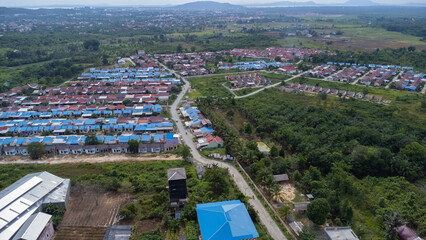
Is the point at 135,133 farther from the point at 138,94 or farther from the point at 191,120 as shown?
the point at 138,94

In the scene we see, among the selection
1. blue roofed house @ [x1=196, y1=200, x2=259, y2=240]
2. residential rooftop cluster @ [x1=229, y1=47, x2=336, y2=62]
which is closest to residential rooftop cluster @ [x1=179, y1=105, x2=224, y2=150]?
blue roofed house @ [x1=196, y1=200, x2=259, y2=240]

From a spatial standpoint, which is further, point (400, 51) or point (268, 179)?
point (400, 51)

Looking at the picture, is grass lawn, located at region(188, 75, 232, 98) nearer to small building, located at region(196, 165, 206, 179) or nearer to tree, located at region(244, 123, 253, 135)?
tree, located at region(244, 123, 253, 135)

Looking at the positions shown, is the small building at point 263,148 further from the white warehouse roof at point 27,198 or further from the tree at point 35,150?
the tree at point 35,150

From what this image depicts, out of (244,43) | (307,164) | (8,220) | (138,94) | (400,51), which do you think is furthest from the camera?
(244,43)

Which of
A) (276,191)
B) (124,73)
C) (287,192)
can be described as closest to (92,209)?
(276,191)

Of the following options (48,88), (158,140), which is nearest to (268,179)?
(158,140)
